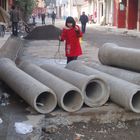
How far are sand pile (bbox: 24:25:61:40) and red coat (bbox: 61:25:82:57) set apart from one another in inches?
677

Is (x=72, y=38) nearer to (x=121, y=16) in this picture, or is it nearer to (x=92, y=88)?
(x=92, y=88)

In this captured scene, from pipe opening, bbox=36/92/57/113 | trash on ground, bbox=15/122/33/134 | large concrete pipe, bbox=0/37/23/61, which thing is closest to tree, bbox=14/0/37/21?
large concrete pipe, bbox=0/37/23/61

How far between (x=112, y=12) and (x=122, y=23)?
624 centimetres

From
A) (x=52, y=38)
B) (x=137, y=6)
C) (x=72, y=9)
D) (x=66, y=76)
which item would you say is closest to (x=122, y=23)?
(x=137, y=6)

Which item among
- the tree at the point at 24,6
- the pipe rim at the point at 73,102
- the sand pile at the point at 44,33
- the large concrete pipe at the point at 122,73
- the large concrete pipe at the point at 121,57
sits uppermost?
the tree at the point at 24,6

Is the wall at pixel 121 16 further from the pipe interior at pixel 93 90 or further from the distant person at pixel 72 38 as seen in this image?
the pipe interior at pixel 93 90

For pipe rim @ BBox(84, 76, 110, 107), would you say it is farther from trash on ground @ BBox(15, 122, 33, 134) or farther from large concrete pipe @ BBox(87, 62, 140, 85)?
trash on ground @ BBox(15, 122, 33, 134)

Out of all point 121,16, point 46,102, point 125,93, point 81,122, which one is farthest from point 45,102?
point 121,16

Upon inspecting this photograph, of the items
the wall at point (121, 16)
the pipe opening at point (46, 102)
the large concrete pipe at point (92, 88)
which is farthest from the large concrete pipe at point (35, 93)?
the wall at point (121, 16)

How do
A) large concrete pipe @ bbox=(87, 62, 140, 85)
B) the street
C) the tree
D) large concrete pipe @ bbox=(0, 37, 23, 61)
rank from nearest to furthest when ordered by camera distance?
the street < large concrete pipe @ bbox=(87, 62, 140, 85) < large concrete pipe @ bbox=(0, 37, 23, 61) < the tree

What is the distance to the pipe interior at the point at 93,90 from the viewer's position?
7.83 m

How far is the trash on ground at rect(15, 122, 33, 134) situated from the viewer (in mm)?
6512

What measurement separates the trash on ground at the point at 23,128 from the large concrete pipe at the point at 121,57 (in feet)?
9.95

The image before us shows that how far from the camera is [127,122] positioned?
7.55 metres
